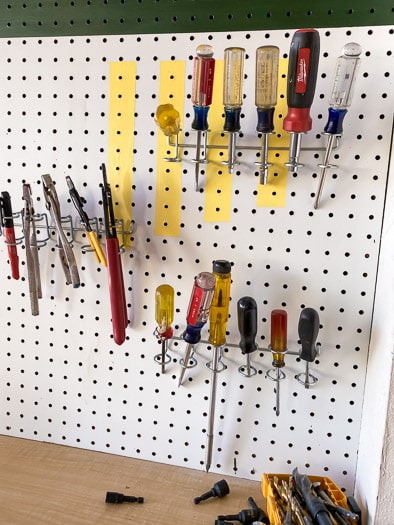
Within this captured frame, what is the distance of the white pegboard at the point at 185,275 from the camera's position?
0.79 metres

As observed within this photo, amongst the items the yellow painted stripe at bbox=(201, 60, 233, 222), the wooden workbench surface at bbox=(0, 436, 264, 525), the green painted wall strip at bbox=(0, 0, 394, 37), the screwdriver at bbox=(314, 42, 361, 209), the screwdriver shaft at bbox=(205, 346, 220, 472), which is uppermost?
the green painted wall strip at bbox=(0, 0, 394, 37)

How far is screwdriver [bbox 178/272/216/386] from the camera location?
75cm

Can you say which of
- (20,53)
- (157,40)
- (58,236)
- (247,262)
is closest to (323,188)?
(247,262)

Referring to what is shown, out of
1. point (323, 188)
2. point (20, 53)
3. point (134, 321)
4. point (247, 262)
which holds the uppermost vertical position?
point (20, 53)

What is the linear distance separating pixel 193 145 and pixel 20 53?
399 mm

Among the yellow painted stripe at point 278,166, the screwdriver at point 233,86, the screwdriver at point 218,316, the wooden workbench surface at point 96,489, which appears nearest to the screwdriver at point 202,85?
the screwdriver at point 233,86

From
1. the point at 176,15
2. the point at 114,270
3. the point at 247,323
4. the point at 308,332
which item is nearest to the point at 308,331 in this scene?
the point at 308,332

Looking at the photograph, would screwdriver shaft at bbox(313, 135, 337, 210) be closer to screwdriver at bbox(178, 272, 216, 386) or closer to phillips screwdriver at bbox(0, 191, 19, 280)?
screwdriver at bbox(178, 272, 216, 386)

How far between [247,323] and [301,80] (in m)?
0.40

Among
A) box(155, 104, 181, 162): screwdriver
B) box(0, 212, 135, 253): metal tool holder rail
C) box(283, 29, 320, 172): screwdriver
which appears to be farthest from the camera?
box(0, 212, 135, 253): metal tool holder rail

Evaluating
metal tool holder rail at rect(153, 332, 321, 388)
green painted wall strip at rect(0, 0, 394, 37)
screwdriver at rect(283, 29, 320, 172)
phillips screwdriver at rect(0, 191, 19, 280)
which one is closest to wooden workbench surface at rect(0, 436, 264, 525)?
metal tool holder rail at rect(153, 332, 321, 388)

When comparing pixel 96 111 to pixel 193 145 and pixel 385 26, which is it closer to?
pixel 193 145

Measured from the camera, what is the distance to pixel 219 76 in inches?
31.5

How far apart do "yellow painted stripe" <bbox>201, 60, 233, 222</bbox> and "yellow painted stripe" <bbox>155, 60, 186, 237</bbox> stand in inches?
2.2
